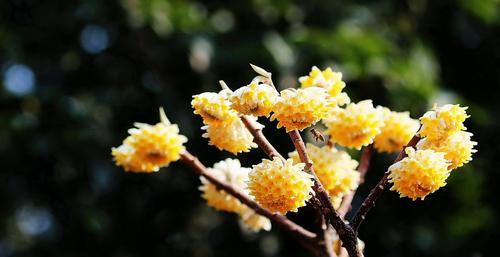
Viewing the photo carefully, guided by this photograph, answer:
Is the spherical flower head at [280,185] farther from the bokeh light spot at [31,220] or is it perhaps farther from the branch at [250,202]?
the bokeh light spot at [31,220]

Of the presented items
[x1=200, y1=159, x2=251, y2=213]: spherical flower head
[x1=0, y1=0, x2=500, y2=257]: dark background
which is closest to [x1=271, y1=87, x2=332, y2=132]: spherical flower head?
[x1=200, y1=159, x2=251, y2=213]: spherical flower head

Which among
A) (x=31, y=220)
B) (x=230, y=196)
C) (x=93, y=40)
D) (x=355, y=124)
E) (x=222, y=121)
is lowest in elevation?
(x=31, y=220)

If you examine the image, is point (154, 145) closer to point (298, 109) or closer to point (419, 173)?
point (298, 109)

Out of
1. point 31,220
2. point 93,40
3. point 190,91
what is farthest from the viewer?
point 31,220

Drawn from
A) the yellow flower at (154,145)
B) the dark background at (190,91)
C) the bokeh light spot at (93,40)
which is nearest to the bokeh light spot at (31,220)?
the dark background at (190,91)

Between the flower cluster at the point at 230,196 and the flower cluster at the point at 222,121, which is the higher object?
the flower cluster at the point at 222,121

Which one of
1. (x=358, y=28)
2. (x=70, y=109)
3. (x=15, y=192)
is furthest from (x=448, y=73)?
(x=15, y=192)

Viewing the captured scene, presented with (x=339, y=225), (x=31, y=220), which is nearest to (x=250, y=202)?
(x=339, y=225)
